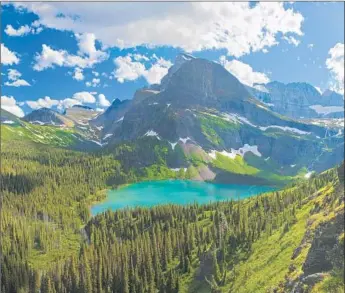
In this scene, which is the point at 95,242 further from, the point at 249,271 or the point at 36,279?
the point at 249,271

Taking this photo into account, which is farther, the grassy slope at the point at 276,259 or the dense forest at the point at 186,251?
the dense forest at the point at 186,251

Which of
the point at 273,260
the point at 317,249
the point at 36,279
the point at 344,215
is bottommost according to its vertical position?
the point at 36,279

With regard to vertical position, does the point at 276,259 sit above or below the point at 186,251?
above

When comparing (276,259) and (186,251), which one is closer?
(276,259)

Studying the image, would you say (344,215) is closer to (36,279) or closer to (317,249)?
(317,249)

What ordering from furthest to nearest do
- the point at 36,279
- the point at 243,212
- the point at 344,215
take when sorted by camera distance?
the point at 243,212
the point at 36,279
the point at 344,215

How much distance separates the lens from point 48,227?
6348 inches

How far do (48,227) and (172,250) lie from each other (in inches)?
2729

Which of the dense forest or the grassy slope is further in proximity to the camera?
the dense forest

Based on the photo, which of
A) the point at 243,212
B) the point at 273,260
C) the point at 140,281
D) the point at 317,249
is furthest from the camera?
the point at 243,212

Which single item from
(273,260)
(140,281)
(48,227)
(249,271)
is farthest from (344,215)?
(48,227)

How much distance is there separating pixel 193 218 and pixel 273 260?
70941 millimetres

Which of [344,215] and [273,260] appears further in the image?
[273,260]

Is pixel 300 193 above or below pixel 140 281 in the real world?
above
